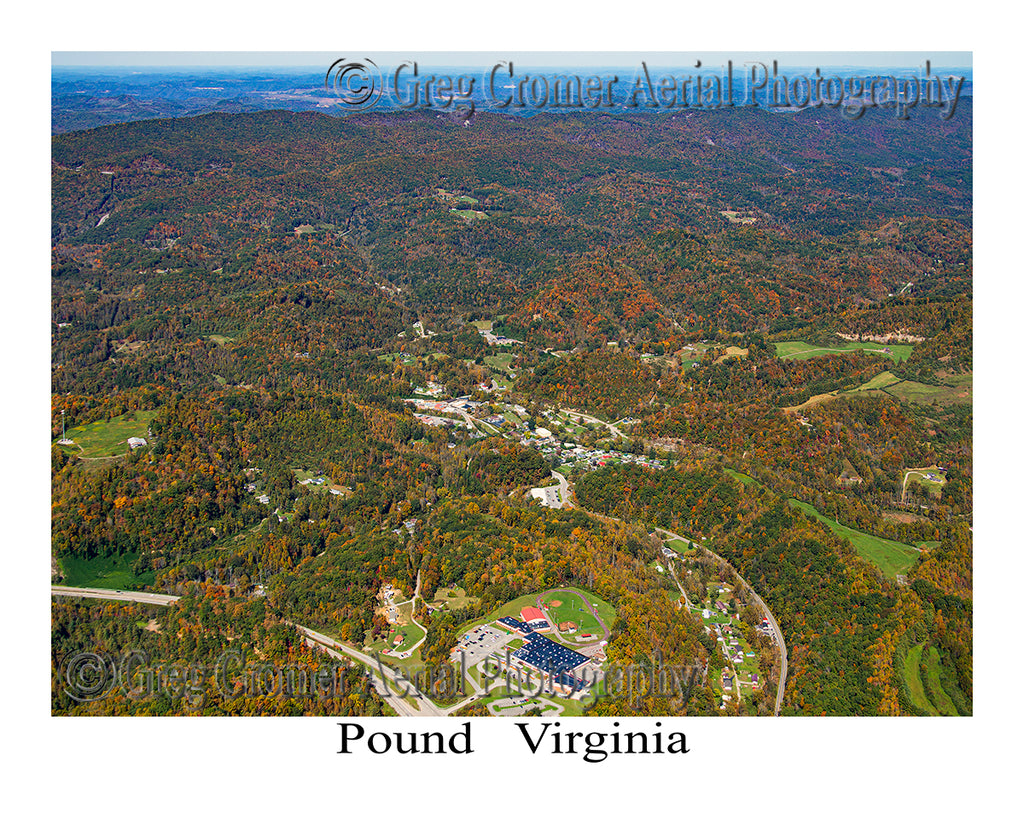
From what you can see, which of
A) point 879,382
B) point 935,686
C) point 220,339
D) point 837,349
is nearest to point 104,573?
point 935,686

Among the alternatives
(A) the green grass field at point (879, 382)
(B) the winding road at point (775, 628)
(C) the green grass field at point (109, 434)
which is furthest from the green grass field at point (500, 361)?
(B) the winding road at point (775, 628)

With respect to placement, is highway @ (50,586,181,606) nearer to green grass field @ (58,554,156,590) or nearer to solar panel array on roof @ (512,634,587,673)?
green grass field @ (58,554,156,590)

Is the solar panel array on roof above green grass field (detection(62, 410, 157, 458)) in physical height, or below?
below

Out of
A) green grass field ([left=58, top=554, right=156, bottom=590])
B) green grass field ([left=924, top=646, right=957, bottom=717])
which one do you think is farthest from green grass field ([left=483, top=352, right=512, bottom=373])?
green grass field ([left=924, top=646, right=957, bottom=717])

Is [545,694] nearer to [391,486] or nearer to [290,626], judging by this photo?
[290,626]

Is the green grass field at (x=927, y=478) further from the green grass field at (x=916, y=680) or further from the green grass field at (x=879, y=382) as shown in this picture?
the green grass field at (x=916, y=680)

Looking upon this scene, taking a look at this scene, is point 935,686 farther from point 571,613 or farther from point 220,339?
point 220,339
